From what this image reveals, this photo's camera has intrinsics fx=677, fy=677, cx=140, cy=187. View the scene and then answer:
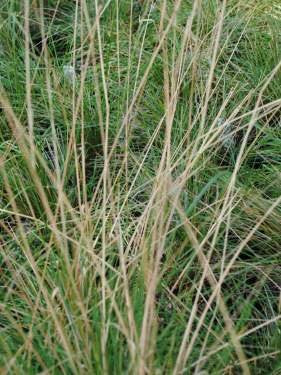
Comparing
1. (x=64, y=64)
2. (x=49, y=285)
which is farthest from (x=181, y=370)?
(x=64, y=64)

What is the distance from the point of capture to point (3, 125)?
1957mm

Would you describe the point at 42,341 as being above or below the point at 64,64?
below

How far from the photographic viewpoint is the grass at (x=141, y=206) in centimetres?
114

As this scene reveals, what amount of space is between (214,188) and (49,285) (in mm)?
536

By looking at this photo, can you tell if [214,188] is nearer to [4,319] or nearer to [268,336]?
[268,336]

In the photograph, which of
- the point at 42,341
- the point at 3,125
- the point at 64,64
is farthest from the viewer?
the point at 64,64

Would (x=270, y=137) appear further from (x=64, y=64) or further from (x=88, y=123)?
(x=64, y=64)

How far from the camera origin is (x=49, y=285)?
1387 mm

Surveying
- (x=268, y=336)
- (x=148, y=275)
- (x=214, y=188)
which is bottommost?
(x=268, y=336)

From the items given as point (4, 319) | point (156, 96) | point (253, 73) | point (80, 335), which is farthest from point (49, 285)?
point (253, 73)

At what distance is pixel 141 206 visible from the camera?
1.69m

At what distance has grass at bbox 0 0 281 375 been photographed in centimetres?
114

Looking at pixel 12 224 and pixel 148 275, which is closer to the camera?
pixel 148 275

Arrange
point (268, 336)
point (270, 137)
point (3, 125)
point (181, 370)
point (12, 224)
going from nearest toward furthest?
1. point (181, 370)
2. point (268, 336)
3. point (12, 224)
4. point (270, 137)
5. point (3, 125)
